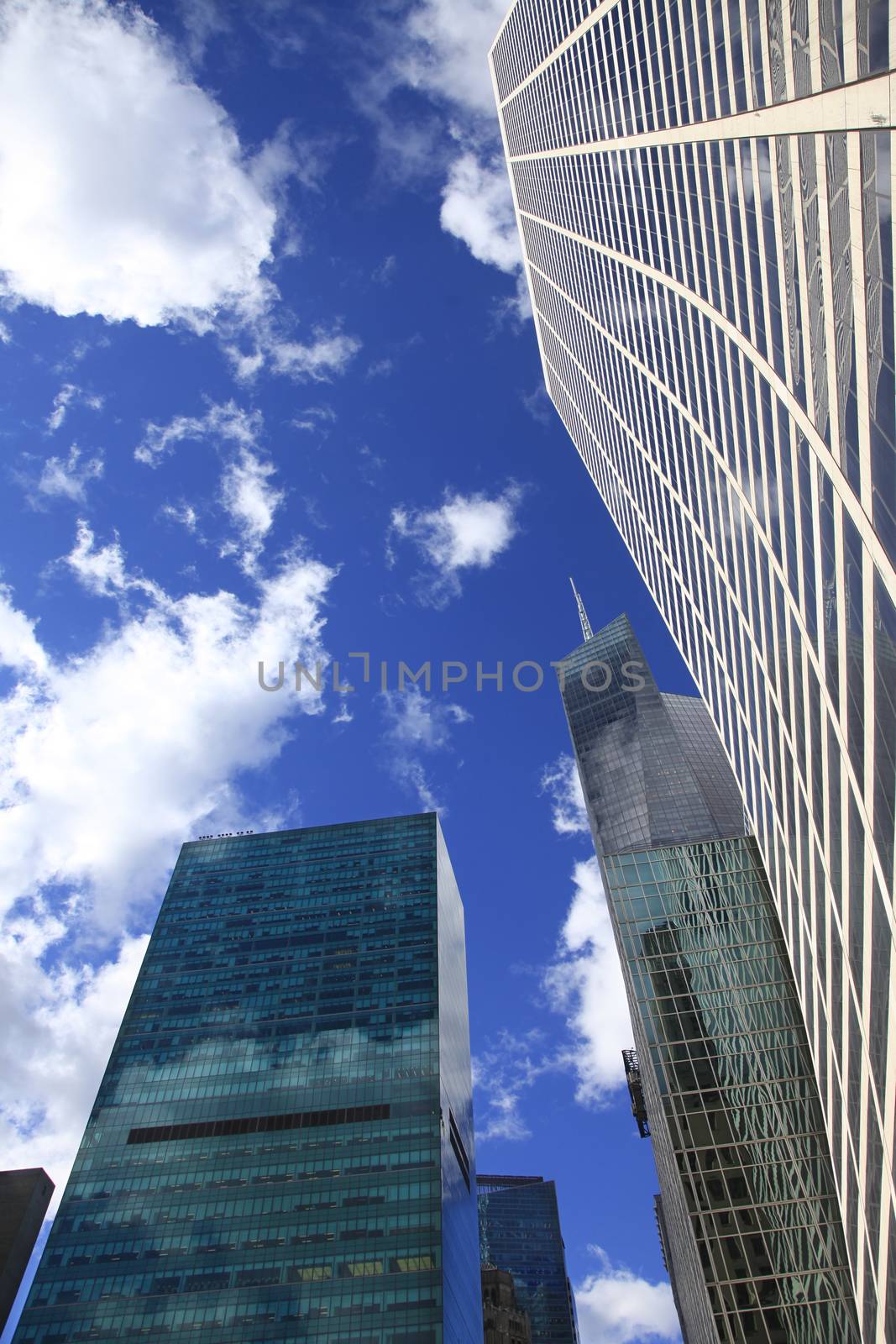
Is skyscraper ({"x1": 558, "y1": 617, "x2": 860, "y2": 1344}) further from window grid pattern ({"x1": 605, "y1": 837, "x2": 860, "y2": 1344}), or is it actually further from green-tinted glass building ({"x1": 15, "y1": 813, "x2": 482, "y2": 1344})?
green-tinted glass building ({"x1": 15, "y1": 813, "x2": 482, "y2": 1344})

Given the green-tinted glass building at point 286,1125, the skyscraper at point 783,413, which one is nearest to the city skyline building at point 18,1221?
the green-tinted glass building at point 286,1125

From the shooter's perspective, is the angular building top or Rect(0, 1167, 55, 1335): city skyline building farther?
the angular building top

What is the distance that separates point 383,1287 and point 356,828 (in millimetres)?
69470

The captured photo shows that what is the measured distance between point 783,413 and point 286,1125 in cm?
10263

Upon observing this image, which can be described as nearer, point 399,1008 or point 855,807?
point 855,807

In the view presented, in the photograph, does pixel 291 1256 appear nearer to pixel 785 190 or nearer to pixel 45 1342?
pixel 45 1342

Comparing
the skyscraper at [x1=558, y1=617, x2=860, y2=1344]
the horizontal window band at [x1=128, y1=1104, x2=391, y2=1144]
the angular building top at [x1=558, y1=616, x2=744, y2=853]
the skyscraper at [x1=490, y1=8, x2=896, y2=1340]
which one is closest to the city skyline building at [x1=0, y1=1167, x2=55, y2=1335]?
the horizontal window band at [x1=128, y1=1104, x2=391, y2=1144]

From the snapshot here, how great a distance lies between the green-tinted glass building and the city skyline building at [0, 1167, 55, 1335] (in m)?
2.79

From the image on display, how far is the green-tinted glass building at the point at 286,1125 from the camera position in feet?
317

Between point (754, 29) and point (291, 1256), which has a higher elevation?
point (754, 29)

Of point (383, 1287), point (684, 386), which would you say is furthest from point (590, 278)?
point (383, 1287)

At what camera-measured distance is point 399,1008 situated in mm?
123062

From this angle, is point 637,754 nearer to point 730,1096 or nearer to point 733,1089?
point 733,1089

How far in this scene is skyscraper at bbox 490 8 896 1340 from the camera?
105ft
